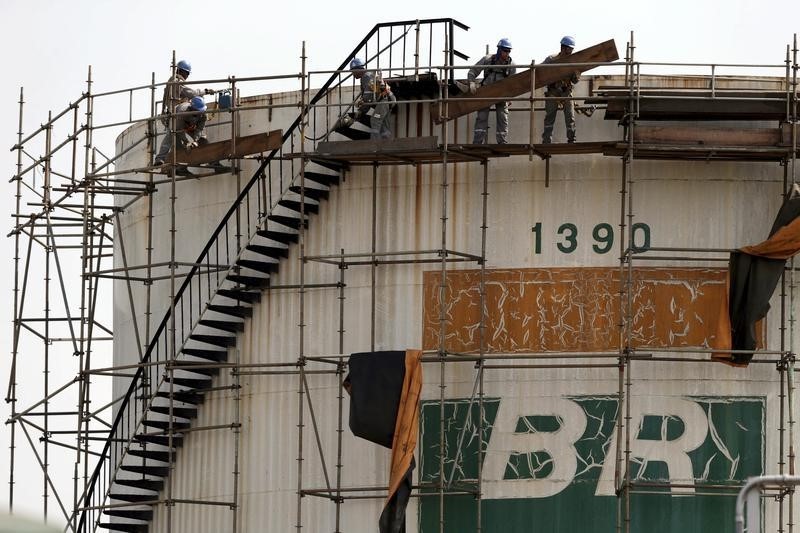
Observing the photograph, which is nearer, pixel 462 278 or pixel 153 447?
pixel 462 278

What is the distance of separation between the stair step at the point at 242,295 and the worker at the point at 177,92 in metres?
3.07

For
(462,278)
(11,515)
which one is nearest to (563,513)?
(462,278)

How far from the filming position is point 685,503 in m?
32.2

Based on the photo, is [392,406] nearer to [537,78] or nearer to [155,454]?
[155,454]

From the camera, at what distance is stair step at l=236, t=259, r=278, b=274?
34.1m

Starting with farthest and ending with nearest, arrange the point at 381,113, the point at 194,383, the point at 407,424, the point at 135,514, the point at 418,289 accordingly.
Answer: the point at 135,514 < the point at 194,383 < the point at 381,113 < the point at 418,289 < the point at 407,424

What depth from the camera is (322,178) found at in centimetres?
3409

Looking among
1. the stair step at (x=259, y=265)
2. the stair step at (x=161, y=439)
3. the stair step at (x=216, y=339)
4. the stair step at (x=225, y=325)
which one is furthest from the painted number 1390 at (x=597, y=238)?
the stair step at (x=161, y=439)

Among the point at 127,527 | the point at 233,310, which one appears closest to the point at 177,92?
the point at 233,310

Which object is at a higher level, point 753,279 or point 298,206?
point 298,206

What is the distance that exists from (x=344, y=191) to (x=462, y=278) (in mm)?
2719

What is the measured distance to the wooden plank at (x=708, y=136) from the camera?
106ft

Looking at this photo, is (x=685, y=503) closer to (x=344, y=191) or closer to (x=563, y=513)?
(x=563, y=513)

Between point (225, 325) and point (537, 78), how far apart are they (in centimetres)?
688
